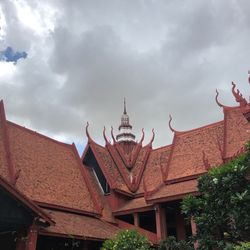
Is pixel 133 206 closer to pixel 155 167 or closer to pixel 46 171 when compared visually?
pixel 155 167

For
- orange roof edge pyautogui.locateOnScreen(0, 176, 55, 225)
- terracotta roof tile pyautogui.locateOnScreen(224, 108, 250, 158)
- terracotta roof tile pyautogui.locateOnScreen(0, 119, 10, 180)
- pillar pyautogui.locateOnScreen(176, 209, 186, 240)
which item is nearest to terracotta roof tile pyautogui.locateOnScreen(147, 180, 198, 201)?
pillar pyautogui.locateOnScreen(176, 209, 186, 240)

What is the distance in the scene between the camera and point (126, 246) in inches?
402

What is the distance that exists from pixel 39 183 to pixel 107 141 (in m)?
6.82

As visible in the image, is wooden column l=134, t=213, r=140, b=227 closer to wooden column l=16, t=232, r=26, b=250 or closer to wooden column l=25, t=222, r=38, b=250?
wooden column l=25, t=222, r=38, b=250

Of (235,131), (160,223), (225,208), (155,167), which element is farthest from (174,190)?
(225,208)

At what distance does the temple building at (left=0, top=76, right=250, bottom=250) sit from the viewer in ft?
37.4

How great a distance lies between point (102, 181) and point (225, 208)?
11.0 metres

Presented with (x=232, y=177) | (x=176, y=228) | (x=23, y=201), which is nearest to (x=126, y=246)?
(x=23, y=201)

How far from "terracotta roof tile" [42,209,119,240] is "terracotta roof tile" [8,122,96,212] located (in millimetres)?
495

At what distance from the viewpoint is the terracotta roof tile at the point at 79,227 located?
1122cm

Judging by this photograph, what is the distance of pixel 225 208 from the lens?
7500mm

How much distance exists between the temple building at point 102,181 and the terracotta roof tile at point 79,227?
4 centimetres

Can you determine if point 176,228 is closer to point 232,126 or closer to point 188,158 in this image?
point 188,158

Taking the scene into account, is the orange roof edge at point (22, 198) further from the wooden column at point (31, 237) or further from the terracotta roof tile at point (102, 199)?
the terracotta roof tile at point (102, 199)
